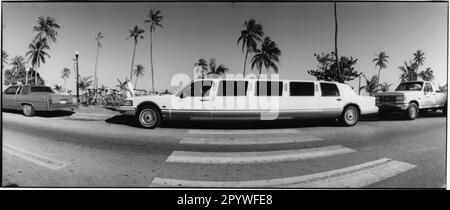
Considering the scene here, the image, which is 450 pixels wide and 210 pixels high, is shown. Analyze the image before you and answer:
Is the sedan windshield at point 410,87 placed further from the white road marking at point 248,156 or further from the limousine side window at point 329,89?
the white road marking at point 248,156

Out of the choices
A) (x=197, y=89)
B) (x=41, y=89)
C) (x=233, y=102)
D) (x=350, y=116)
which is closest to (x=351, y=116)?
(x=350, y=116)

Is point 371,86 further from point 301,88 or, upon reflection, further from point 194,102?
point 194,102

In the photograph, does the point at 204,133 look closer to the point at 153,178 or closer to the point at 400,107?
the point at 153,178

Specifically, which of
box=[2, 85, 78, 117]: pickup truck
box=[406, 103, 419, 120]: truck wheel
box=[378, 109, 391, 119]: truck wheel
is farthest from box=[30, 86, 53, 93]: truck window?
box=[406, 103, 419, 120]: truck wheel

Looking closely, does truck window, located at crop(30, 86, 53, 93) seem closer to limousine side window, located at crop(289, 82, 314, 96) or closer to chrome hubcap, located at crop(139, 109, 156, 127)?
chrome hubcap, located at crop(139, 109, 156, 127)

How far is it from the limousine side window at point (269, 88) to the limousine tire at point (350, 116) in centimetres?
228

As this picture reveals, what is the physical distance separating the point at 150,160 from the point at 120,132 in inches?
84.1

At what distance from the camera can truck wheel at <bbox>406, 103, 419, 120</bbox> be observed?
284 inches

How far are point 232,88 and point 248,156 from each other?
2.37 m

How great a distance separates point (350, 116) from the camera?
664 centimetres

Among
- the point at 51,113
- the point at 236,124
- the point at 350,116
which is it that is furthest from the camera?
the point at 51,113

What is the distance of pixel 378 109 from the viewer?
707cm

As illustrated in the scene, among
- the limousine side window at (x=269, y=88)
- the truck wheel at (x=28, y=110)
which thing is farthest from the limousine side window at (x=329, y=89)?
the truck wheel at (x=28, y=110)

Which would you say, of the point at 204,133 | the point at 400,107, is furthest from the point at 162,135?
the point at 400,107
